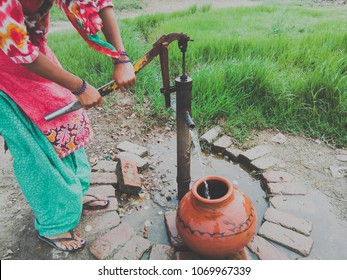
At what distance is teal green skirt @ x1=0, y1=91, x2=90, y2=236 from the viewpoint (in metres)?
1.72

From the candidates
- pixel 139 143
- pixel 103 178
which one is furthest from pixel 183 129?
pixel 139 143

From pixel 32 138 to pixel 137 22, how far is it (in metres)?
5.01

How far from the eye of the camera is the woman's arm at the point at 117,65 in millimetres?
1783

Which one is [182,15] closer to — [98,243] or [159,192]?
[159,192]

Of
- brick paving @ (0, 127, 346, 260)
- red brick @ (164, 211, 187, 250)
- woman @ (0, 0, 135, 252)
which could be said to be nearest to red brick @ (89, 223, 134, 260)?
brick paving @ (0, 127, 346, 260)

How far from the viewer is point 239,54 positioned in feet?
13.5

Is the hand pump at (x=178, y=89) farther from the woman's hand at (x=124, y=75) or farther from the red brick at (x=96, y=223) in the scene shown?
the red brick at (x=96, y=223)

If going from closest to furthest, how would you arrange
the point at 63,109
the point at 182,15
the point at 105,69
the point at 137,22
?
Result: the point at 63,109, the point at 105,69, the point at 137,22, the point at 182,15

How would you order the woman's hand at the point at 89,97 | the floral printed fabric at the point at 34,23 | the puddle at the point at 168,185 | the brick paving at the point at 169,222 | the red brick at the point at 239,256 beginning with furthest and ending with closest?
the puddle at the point at 168,185
the brick paving at the point at 169,222
the red brick at the point at 239,256
the woman's hand at the point at 89,97
the floral printed fabric at the point at 34,23

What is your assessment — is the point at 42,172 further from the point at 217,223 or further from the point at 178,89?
the point at 217,223

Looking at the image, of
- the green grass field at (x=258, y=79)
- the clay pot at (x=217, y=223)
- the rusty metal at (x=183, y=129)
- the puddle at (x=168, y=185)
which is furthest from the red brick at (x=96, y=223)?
the green grass field at (x=258, y=79)

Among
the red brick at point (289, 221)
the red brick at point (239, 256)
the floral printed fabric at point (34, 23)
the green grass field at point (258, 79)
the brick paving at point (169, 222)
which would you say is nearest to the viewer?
the floral printed fabric at point (34, 23)

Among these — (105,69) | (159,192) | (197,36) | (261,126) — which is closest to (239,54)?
(197,36)

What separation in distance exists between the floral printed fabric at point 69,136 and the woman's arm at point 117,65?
1.09 ft
